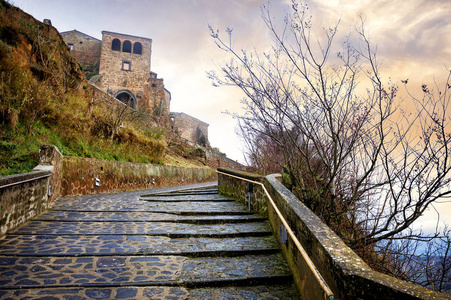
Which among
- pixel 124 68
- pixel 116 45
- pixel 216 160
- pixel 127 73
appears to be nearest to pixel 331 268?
pixel 216 160

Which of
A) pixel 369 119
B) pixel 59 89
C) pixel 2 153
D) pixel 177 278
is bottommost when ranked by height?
Answer: pixel 177 278

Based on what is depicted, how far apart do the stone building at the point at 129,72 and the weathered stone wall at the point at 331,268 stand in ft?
94.4

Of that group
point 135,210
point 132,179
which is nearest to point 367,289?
point 135,210

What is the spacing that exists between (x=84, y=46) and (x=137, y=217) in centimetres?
3696

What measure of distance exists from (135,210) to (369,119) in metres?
5.50

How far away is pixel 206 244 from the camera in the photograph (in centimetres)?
425

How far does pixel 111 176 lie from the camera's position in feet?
34.0

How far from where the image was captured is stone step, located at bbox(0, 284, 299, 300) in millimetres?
2576

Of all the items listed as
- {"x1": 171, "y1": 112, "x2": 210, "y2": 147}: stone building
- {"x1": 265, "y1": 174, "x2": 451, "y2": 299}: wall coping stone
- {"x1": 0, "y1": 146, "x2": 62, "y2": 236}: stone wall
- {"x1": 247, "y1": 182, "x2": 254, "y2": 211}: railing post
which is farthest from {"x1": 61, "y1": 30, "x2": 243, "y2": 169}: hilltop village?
{"x1": 265, "y1": 174, "x2": 451, "y2": 299}: wall coping stone

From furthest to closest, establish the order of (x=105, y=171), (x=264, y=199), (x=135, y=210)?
(x=105, y=171), (x=135, y=210), (x=264, y=199)

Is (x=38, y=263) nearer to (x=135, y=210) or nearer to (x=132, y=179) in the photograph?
(x=135, y=210)

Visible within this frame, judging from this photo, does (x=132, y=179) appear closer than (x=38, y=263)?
No

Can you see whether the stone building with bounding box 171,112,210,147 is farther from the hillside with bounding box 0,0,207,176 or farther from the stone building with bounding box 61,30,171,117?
the hillside with bounding box 0,0,207,176

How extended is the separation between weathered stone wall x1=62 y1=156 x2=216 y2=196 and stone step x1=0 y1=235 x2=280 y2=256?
429cm
